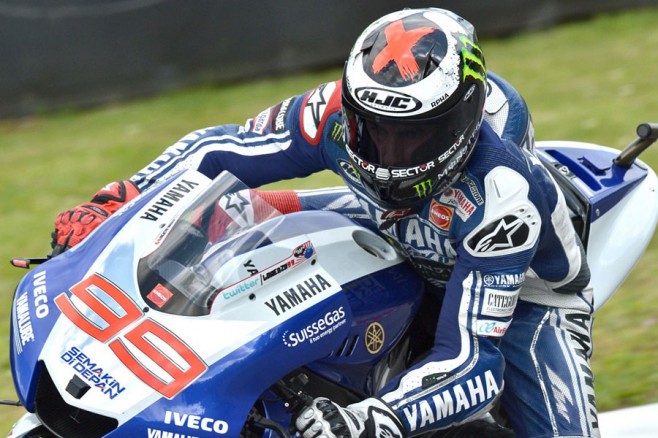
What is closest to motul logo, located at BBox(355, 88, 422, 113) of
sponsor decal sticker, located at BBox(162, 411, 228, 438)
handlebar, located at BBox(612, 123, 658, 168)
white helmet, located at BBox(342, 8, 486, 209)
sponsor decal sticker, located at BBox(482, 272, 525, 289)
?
white helmet, located at BBox(342, 8, 486, 209)

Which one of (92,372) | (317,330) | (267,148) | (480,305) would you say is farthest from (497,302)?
(92,372)

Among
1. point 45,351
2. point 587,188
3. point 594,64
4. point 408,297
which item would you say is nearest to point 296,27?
point 594,64

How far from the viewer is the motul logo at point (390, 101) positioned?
124 inches

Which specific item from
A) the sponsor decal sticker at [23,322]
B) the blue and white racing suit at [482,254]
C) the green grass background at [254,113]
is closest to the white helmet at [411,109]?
the blue and white racing suit at [482,254]

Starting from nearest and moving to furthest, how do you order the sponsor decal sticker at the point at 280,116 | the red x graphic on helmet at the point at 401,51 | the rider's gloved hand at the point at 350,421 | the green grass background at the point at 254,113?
1. the rider's gloved hand at the point at 350,421
2. the red x graphic on helmet at the point at 401,51
3. the sponsor decal sticker at the point at 280,116
4. the green grass background at the point at 254,113

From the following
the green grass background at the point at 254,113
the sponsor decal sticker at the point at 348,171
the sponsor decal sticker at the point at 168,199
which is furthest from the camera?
the green grass background at the point at 254,113

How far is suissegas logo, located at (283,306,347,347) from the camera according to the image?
2.94 m

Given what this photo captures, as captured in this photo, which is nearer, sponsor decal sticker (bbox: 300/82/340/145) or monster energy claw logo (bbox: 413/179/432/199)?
monster energy claw logo (bbox: 413/179/432/199)

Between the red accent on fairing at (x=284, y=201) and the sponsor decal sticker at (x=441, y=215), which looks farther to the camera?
the red accent on fairing at (x=284, y=201)

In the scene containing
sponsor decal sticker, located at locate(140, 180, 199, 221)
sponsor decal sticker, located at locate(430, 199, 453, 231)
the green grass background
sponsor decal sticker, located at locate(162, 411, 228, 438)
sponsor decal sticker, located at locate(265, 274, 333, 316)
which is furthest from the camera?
the green grass background

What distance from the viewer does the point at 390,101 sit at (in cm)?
317

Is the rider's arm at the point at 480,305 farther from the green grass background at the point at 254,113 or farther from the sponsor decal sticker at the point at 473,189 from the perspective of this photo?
the green grass background at the point at 254,113

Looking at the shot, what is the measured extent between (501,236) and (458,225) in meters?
0.16

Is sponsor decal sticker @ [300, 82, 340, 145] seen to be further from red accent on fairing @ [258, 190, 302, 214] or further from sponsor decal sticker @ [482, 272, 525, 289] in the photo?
sponsor decal sticker @ [482, 272, 525, 289]
